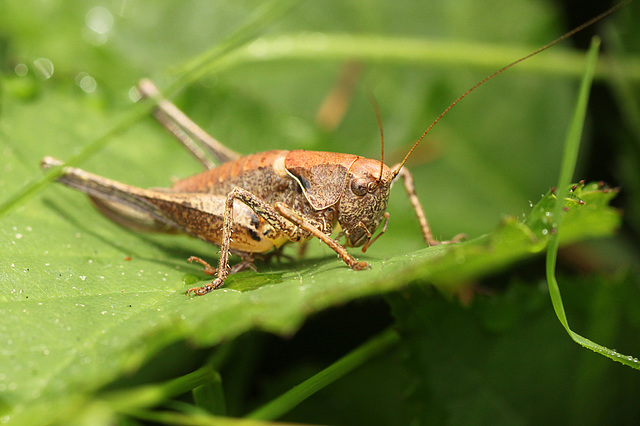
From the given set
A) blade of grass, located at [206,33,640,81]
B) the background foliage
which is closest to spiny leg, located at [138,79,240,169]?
the background foliage

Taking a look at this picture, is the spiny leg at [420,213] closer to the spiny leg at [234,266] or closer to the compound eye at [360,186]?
the compound eye at [360,186]

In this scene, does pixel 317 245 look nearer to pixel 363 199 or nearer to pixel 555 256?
pixel 363 199

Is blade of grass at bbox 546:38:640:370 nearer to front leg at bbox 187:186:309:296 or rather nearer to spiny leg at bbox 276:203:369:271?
spiny leg at bbox 276:203:369:271

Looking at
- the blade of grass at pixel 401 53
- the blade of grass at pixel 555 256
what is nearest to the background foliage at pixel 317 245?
the blade of grass at pixel 401 53

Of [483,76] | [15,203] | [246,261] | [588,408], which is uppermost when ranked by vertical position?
[483,76]

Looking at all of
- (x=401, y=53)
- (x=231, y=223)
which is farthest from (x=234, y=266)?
(x=401, y=53)

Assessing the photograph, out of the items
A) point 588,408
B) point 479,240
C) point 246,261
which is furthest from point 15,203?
point 588,408

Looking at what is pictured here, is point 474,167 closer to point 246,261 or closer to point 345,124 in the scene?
point 345,124
